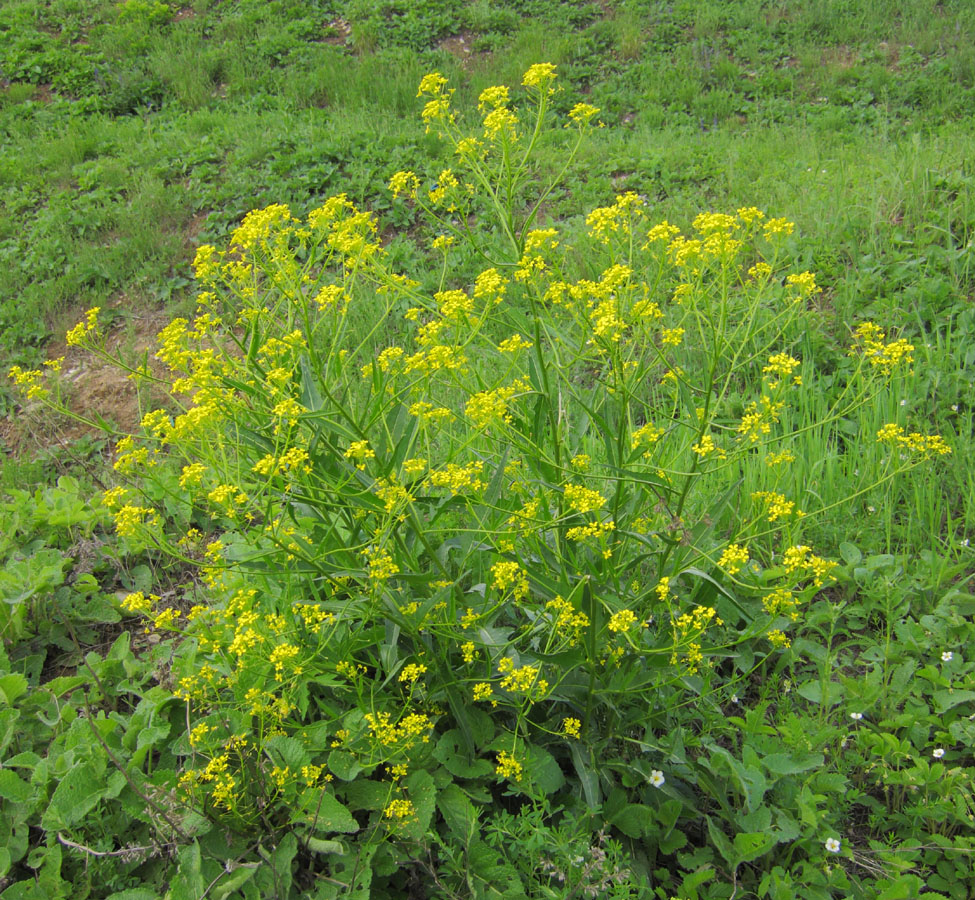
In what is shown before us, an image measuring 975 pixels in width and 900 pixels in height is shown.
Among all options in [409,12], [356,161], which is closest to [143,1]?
[409,12]

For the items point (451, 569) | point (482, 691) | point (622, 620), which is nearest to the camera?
point (622, 620)

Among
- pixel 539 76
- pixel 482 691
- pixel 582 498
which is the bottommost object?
pixel 482 691

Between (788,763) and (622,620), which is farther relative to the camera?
(788,763)

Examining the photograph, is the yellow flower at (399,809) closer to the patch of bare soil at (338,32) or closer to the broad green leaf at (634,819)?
the broad green leaf at (634,819)

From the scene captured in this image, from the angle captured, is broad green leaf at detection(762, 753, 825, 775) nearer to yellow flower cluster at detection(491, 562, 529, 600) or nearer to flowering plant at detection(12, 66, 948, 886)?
flowering plant at detection(12, 66, 948, 886)

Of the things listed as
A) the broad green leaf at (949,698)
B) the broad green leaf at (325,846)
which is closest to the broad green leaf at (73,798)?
the broad green leaf at (325,846)

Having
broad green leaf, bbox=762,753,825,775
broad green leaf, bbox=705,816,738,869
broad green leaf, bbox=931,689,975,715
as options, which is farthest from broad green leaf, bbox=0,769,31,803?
broad green leaf, bbox=931,689,975,715

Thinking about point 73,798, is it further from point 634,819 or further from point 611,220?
point 611,220

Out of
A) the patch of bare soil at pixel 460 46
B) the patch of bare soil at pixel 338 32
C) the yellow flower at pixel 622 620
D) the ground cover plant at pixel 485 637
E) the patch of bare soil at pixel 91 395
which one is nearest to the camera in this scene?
the yellow flower at pixel 622 620

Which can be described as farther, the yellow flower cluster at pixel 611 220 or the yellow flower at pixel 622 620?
the yellow flower cluster at pixel 611 220

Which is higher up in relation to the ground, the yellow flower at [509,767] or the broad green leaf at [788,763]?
the yellow flower at [509,767]

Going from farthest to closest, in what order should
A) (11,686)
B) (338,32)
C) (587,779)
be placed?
(338,32) < (11,686) < (587,779)

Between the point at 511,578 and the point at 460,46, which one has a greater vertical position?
the point at 460,46

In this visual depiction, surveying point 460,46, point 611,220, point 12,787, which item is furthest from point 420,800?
point 460,46
